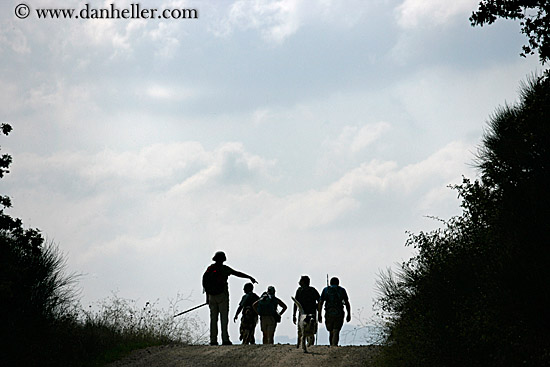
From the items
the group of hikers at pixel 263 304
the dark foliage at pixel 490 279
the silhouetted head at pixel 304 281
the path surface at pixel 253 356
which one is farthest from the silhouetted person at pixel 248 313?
the dark foliage at pixel 490 279

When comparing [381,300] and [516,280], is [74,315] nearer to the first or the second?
[381,300]

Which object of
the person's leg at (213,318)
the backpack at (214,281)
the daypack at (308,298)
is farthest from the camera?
the person's leg at (213,318)

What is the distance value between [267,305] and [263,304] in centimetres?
10

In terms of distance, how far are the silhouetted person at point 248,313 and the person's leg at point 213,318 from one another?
0.71 metres

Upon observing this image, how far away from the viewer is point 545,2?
16.1 meters

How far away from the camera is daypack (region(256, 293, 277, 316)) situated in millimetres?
19516

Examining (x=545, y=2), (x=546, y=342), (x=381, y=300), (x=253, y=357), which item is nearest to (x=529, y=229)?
(x=546, y=342)

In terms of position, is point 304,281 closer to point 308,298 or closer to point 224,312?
point 308,298

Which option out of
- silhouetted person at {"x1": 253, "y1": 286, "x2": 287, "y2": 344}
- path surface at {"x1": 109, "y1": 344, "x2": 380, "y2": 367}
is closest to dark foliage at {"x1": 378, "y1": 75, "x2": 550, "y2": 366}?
path surface at {"x1": 109, "y1": 344, "x2": 380, "y2": 367}

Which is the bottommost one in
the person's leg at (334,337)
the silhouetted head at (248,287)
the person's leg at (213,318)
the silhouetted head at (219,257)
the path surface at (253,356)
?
the path surface at (253,356)

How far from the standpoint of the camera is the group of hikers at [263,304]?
19.1 meters

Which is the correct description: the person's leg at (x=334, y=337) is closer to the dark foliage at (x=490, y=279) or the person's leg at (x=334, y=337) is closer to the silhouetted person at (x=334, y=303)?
the silhouetted person at (x=334, y=303)

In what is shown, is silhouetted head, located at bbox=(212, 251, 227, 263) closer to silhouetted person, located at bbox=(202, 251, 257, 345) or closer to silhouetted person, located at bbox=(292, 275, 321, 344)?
silhouetted person, located at bbox=(202, 251, 257, 345)

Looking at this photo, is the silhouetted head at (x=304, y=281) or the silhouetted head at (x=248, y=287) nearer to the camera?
the silhouetted head at (x=304, y=281)
